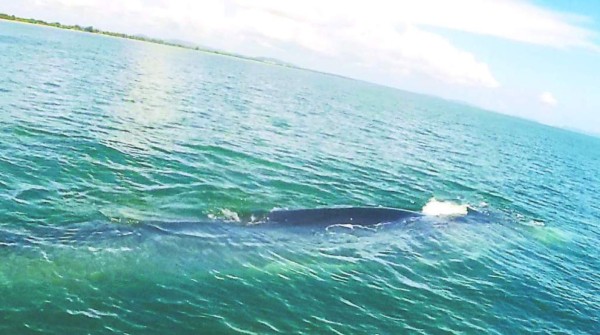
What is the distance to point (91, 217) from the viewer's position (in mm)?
24953

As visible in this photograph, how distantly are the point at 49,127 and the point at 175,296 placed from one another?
2870cm

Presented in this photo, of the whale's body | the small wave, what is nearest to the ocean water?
the small wave

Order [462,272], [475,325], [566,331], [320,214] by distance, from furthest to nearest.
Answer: [320,214]
[462,272]
[566,331]
[475,325]

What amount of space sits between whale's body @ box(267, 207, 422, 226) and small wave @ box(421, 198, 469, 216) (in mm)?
5288

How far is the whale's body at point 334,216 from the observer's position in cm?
2969

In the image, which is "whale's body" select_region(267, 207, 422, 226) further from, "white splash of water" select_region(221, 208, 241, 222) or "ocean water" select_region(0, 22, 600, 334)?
"white splash of water" select_region(221, 208, 241, 222)

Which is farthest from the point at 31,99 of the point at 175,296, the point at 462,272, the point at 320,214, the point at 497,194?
the point at 497,194

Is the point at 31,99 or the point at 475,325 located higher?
the point at 31,99

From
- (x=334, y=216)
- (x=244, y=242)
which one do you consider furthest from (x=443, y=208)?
(x=244, y=242)

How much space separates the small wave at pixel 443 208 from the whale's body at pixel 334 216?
529 centimetres

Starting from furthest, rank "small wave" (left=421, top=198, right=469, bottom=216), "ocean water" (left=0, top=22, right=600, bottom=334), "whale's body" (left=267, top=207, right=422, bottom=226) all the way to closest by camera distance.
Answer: "small wave" (left=421, top=198, right=469, bottom=216) < "whale's body" (left=267, top=207, right=422, bottom=226) < "ocean water" (left=0, top=22, right=600, bottom=334)

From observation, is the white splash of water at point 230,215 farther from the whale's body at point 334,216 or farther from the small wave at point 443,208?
the small wave at point 443,208

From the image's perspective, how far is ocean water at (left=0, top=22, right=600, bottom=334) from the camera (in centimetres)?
1914

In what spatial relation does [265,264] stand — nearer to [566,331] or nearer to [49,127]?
[566,331]
